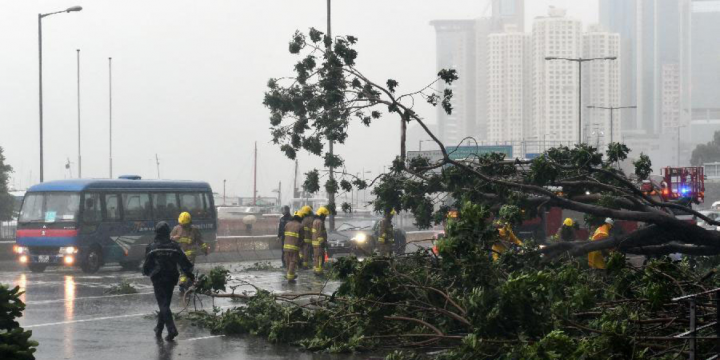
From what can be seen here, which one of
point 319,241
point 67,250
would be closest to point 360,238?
point 319,241

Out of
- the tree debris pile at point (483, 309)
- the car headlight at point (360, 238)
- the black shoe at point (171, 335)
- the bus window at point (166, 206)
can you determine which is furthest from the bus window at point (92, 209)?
the black shoe at point (171, 335)

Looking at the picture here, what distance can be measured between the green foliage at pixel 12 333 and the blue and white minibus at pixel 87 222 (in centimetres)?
1678

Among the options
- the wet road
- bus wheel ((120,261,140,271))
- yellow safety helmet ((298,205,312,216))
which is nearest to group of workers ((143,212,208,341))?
the wet road

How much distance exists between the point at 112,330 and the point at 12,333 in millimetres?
4941

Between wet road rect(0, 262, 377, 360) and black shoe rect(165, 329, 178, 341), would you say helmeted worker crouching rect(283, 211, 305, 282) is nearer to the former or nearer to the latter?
wet road rect(0, 262, 377, 360)

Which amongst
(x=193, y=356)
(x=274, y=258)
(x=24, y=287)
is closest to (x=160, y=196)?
(x=274, y=258)

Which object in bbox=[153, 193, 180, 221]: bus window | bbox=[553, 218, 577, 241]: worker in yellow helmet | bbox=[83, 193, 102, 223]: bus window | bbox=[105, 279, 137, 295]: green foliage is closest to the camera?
bbox=[105, 279, 137, 295]: green foliage

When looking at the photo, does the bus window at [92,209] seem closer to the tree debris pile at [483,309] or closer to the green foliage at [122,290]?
the green foliage at [122,290]

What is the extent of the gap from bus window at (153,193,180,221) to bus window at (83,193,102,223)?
2.57 metres

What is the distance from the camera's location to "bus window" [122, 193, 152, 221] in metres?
28.6

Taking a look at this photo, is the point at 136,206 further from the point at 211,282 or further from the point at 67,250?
the point at 211,282

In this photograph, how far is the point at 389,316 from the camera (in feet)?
40.2

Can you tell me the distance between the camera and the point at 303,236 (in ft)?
81.3

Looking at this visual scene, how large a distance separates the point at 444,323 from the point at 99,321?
19.5 ft
